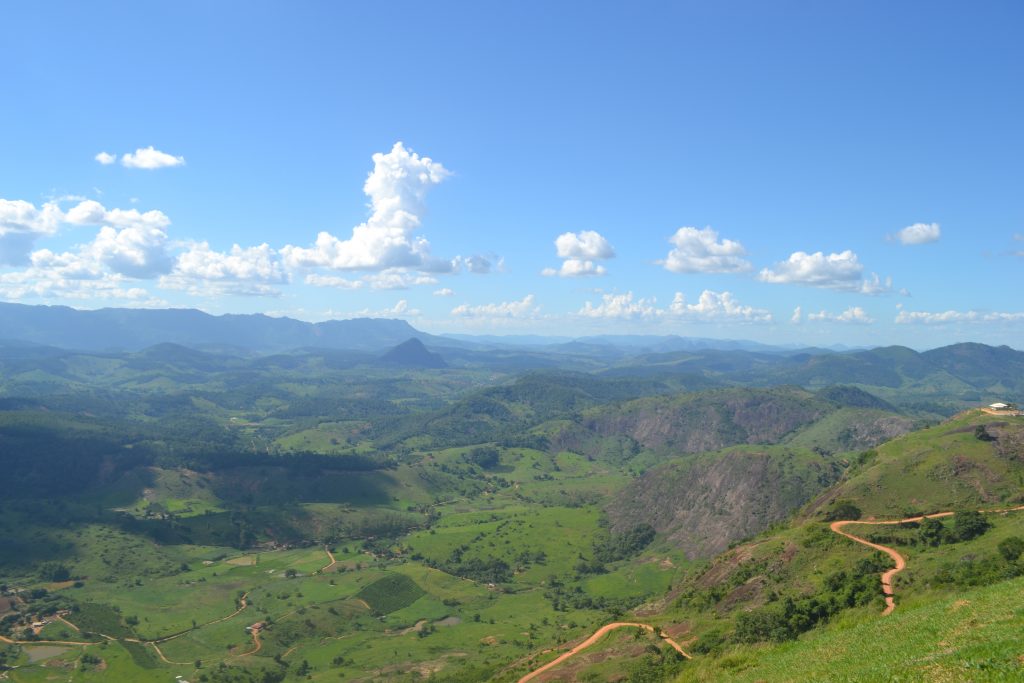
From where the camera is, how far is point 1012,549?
70312 millimetres

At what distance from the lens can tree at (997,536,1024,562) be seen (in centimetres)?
6838

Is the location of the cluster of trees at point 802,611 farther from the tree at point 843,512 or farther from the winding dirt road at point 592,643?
the tree at point 843,512

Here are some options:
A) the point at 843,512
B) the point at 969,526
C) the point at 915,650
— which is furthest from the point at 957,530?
the point at 915,650

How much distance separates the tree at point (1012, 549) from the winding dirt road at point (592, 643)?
38091 millimetres

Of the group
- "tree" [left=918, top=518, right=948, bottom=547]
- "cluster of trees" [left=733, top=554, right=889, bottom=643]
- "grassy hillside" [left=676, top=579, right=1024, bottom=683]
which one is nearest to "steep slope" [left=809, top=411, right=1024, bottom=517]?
"tree" [left=918, top=518, right=948, bottom=547]

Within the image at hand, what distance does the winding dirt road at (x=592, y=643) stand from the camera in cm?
8719

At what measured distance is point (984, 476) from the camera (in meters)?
118

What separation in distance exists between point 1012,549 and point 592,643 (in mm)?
57025

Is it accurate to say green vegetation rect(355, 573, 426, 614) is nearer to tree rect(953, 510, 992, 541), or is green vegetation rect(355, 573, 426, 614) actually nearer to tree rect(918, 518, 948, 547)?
tree rect(918, 518, 948, 547)

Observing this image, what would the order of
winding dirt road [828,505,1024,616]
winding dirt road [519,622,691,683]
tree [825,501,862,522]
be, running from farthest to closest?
tree [825,501,862,522] → winding dirt road [519,622,691,683] → winding dirt road [828,505,1024,616]

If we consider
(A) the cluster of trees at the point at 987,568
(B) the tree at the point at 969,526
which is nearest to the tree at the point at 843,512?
(B) the tree at the point at 969,526

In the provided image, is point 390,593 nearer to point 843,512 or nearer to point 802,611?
point 843,512

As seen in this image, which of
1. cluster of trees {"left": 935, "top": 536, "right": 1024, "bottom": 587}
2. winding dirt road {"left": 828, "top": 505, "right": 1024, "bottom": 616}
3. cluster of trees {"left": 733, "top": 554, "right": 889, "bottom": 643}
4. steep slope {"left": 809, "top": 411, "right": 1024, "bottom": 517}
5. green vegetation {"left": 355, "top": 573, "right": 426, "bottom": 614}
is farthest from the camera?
green vegetation {"left": 355, "top": 573, "right": 426, "bottom": 614}

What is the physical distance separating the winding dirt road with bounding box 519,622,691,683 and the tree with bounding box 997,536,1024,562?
1500 inches
